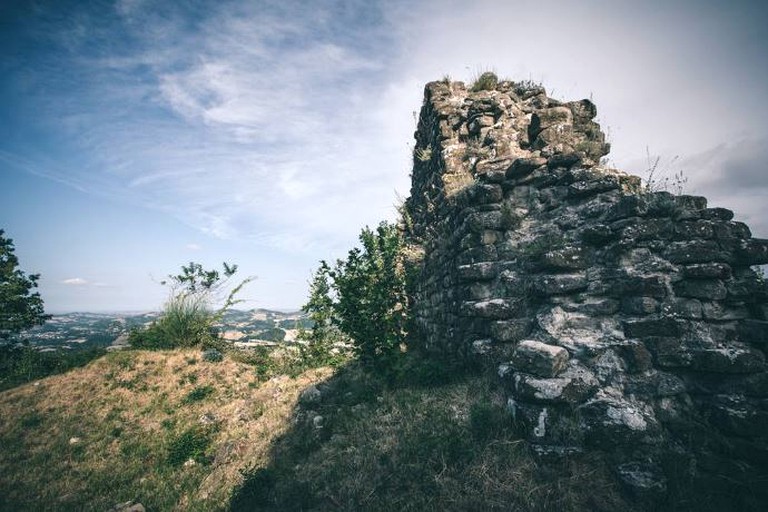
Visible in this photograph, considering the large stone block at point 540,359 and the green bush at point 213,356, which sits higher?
the large stone block at point 540,359

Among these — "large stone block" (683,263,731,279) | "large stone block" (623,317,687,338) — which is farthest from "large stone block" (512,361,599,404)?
"large stone block" (683,263,731,279)

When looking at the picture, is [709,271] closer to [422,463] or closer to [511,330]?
[511,330]

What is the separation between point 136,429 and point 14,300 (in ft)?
43.6

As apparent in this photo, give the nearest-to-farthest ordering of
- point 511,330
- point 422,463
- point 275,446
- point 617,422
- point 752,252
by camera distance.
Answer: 1. point 617,422
2. point 422,463
3. point 752,252
4. point 511,330
5. point 275,446

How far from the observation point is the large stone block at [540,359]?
10.5ft

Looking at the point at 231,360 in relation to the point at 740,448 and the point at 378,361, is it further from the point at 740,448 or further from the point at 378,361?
the point at 740,448

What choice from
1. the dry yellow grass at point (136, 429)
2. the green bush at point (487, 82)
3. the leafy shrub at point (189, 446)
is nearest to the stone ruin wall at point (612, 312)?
the green bush at point (487, 82)

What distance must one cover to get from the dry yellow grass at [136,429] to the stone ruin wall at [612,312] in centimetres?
422

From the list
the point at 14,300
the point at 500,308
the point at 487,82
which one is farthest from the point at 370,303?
the point at 14,300

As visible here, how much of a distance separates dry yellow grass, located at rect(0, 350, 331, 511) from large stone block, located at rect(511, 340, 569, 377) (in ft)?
13.5

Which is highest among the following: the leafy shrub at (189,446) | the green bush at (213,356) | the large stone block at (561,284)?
the large stone block at (561,284)

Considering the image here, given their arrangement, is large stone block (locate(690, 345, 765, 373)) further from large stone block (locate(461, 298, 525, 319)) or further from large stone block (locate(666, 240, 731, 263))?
large stone block (locate(461, 298, 525, 319))

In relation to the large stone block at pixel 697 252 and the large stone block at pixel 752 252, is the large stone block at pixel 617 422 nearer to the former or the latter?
the large stone block at pixel 697 252

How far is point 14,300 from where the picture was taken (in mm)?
14375
